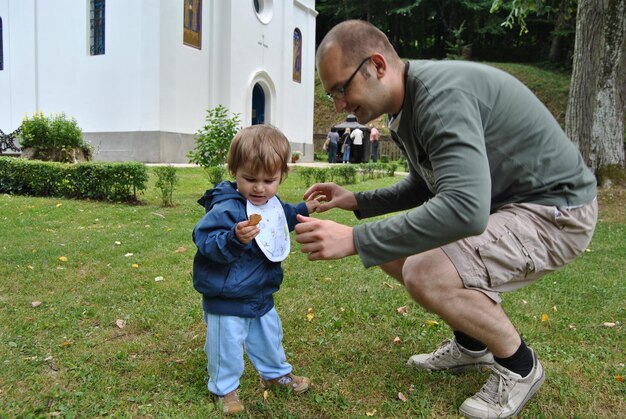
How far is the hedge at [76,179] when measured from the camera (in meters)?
7.88

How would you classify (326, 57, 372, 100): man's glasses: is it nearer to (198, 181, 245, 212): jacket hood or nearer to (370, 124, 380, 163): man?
(198, 181, 245, 212): jacket hood

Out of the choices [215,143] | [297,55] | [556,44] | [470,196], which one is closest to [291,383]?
[470,196]

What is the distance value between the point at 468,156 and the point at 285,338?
1.73 metres

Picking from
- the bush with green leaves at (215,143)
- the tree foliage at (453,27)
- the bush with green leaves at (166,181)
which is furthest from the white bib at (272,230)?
the tree foliage at (453,27)

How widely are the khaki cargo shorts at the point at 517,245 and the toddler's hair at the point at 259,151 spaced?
31.7 inches

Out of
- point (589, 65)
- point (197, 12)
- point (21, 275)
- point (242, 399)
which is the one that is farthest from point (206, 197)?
point (197, 12)

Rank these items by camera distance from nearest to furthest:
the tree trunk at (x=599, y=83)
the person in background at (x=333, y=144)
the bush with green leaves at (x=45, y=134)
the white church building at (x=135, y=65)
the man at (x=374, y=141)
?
1. the tree trunk at (x=599, y=83)
2. the bush with green leaves at (x=45, y=134)
3. the white church building at (x=135, y=65)
4. the person in background at (x=333, y=144)
5. the man at (x=374, y=141)

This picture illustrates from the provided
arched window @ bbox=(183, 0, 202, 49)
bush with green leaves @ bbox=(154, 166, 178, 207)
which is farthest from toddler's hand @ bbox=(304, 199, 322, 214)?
arched window @ bbox=(183, 0, 202, 49)

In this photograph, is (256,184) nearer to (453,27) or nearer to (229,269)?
(229,269)

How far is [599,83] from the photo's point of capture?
28.3 feet

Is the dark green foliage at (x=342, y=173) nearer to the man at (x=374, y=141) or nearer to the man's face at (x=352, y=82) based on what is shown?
the man's face at (x=352, y=82)

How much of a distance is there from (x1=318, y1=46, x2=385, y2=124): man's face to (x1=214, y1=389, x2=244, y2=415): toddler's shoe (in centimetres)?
135

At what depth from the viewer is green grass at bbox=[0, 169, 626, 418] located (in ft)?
7.66

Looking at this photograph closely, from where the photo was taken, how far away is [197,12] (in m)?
17.9
